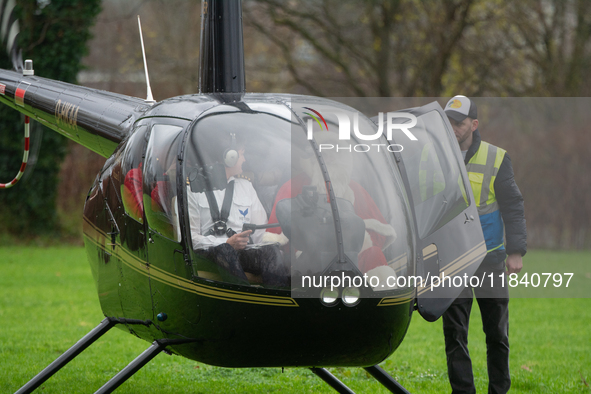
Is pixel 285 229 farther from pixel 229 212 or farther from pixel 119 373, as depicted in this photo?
pixel 119 373

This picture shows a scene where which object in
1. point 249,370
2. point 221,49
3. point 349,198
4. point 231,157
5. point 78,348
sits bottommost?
point 249,370

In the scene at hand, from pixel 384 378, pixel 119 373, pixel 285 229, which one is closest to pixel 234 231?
pixel 285 229

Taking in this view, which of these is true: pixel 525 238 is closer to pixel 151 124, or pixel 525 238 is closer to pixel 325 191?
pixel 325 191

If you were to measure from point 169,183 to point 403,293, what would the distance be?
1118 millimetres

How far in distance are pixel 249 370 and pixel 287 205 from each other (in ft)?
10.8

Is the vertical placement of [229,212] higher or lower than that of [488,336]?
higher

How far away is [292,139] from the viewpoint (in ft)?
8.86

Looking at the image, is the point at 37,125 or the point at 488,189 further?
the point at 37,125

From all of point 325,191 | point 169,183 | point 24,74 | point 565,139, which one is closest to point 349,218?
point 325,191

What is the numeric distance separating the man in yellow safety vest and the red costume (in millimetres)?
1528

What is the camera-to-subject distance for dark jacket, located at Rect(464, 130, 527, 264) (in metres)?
3.90

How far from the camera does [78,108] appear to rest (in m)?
4.54

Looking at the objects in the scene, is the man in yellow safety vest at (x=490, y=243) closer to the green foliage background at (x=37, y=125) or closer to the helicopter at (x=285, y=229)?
the helicopter at (x=285, y=229)

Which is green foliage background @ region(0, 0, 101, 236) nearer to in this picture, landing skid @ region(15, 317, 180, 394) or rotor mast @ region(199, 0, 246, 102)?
landing skid @ region(15, 317, 180, 394)
